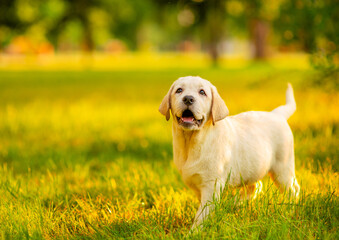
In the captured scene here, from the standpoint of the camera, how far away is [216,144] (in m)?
2.99

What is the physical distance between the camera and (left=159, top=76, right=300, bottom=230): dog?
290 cm

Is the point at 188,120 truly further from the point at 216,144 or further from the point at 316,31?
the point at 316,31

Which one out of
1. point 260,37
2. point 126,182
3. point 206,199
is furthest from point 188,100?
point 260,37

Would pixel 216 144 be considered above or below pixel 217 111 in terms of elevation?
below

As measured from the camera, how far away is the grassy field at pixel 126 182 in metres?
2.81

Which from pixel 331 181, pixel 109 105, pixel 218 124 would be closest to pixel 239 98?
pixel 109 105

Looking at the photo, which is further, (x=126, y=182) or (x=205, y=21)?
(x=205, y=21)

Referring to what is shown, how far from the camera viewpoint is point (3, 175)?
162 inches

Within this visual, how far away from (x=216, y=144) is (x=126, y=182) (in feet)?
4.18

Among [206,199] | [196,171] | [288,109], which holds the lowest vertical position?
[206,199]

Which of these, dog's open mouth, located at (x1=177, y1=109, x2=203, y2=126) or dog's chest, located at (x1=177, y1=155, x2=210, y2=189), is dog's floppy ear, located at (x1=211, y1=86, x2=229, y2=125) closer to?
dog's open mouth, located at (x1=177, y1=109, x2=203, y2=126)

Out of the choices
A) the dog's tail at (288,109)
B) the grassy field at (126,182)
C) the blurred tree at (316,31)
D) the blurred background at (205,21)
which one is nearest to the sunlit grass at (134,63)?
the blurred background at (205,21)

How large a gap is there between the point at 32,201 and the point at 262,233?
1.93m

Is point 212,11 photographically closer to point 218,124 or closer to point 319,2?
point 319,2
